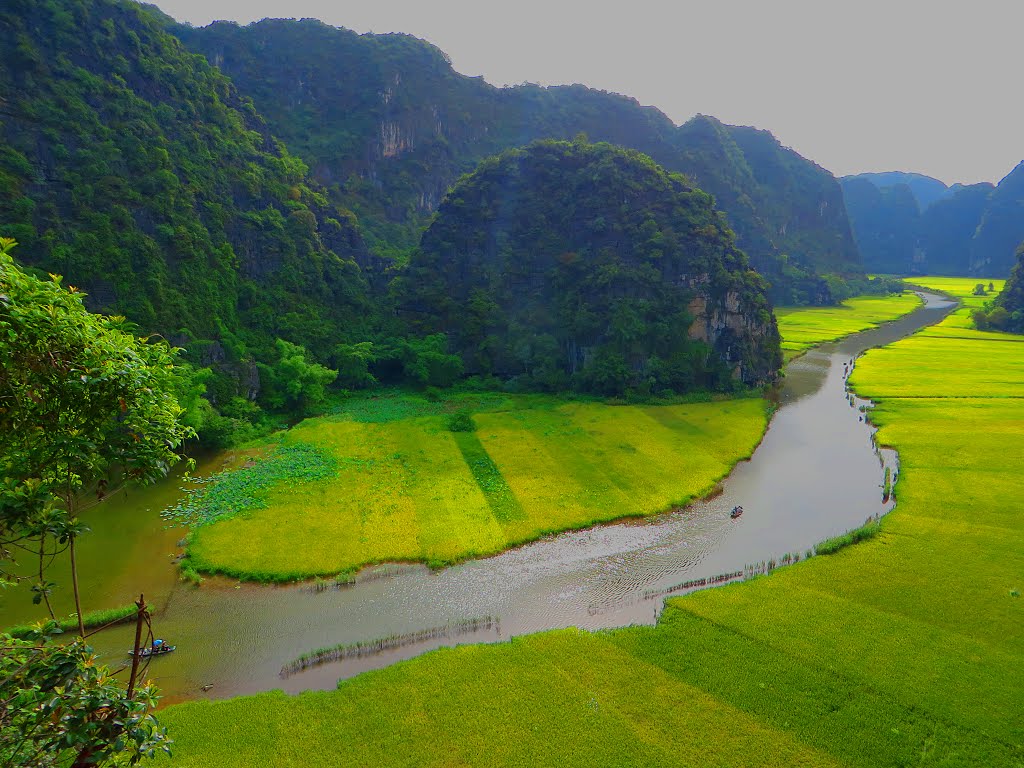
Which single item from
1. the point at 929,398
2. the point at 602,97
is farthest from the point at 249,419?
the point at 602,97

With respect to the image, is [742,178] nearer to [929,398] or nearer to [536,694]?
[929,398]

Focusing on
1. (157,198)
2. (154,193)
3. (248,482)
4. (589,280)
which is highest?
(154,193)

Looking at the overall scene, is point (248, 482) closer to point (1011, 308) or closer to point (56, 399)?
point (56, 399)

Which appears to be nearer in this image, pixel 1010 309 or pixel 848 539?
pixel 848 539

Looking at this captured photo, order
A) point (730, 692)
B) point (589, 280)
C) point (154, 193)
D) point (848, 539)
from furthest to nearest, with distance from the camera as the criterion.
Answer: point (589, 280) → point (154, 193) → point (848, 539) → point (730, 692)

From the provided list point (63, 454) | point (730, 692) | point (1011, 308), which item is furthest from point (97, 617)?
point (1011, 308)

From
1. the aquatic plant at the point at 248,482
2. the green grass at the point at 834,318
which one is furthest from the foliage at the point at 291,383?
the green grass at the point at 834,318

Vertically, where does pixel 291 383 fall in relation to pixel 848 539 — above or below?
above
